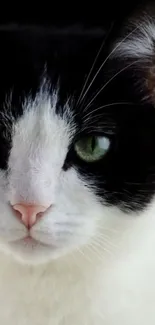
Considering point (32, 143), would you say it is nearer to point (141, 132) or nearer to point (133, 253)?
point (141, 132)

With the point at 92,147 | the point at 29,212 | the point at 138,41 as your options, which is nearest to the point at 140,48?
the point at 138,41

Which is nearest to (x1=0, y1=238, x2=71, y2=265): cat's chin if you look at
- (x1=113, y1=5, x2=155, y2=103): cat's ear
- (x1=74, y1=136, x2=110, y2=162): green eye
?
(x1=74, y1=136, x2=110, y2=162): green eye

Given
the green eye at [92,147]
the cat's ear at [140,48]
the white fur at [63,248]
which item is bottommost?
the white fur at [63,248]

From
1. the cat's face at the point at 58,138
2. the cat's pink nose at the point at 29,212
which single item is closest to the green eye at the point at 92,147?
the cat's face at the point at 58,138

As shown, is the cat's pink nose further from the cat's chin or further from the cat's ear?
the cat's ear

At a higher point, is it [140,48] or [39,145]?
[140,48]

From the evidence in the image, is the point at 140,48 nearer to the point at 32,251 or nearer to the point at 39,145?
the point at 39,145

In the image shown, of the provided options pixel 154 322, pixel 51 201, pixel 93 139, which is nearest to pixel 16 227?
pixel 51 201

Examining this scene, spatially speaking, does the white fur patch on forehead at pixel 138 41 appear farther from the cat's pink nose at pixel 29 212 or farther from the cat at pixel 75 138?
the cat's pink nose at pixel 29 212
